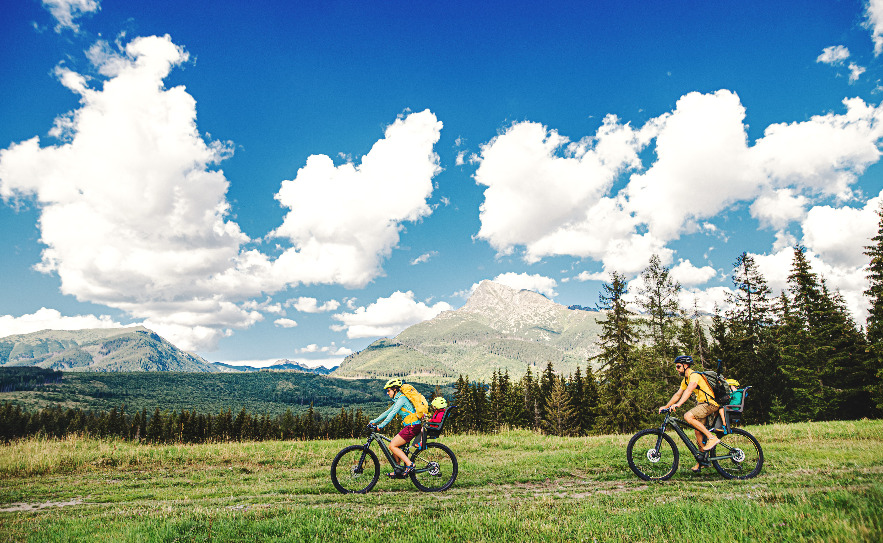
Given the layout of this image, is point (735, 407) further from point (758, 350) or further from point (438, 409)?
point (758, 350)

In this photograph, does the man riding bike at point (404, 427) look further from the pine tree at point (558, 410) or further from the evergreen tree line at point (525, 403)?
the evergreen tree line at point (525, 403)

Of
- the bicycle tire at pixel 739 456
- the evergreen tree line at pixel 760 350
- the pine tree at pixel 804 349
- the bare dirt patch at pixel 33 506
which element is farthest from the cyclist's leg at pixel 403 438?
the pine tree at pixel 804 349

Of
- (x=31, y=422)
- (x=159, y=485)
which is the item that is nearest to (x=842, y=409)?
(x=159, y=485)

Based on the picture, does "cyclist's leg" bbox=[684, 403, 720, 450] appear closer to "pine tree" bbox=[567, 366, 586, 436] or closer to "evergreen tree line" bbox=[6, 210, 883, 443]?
"evergreen tree line" bbox=[6, 210, 883, 443]

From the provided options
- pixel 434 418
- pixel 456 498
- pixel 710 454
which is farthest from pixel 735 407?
pixel 434 418

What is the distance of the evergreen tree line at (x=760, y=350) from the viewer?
120 ft

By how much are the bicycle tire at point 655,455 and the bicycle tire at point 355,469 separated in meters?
7.07

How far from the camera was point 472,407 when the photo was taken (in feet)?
252

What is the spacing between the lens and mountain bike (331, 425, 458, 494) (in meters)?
10.8

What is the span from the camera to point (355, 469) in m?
11.0

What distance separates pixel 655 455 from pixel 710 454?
1327 millimetres

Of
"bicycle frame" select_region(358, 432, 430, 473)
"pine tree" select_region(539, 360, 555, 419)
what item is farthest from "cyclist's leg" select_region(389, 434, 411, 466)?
"pine tree" select_region(539, 360, 555, 419)

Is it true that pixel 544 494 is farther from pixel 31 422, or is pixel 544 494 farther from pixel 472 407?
pixel 31 422

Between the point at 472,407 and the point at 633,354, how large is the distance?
1700 inches
